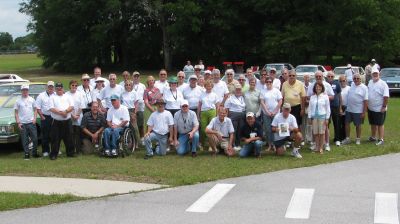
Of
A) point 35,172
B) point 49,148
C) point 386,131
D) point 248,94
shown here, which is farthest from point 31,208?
point 386,131

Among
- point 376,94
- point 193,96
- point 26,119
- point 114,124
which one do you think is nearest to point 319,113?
point 376,94

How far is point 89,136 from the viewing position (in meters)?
12.2

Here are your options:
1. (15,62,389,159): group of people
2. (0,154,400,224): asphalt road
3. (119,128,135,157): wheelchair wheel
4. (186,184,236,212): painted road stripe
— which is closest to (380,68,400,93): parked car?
(15,62,389,159): group of people

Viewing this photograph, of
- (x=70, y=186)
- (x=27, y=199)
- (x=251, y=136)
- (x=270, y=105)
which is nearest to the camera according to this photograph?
(x=27, y=199)

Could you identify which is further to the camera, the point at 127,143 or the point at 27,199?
the point at 127,143

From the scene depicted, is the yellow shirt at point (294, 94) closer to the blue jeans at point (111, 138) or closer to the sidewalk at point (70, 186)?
the blue jeans at point (111, 138)

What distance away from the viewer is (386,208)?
727 centimetres

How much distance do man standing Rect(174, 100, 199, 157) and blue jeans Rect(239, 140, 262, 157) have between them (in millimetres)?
1025

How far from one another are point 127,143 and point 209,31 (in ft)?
137

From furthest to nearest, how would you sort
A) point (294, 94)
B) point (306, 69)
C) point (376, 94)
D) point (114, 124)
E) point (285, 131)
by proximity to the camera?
point (306, 69), point (376, 94), point (294, 94), point (114, 124), point (285, 131)

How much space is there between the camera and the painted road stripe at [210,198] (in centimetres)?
734

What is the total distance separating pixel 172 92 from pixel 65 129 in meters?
2.47

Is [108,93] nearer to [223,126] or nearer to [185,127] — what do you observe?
[185,127]

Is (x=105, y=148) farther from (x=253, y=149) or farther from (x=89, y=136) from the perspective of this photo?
(x=253, y=149)
